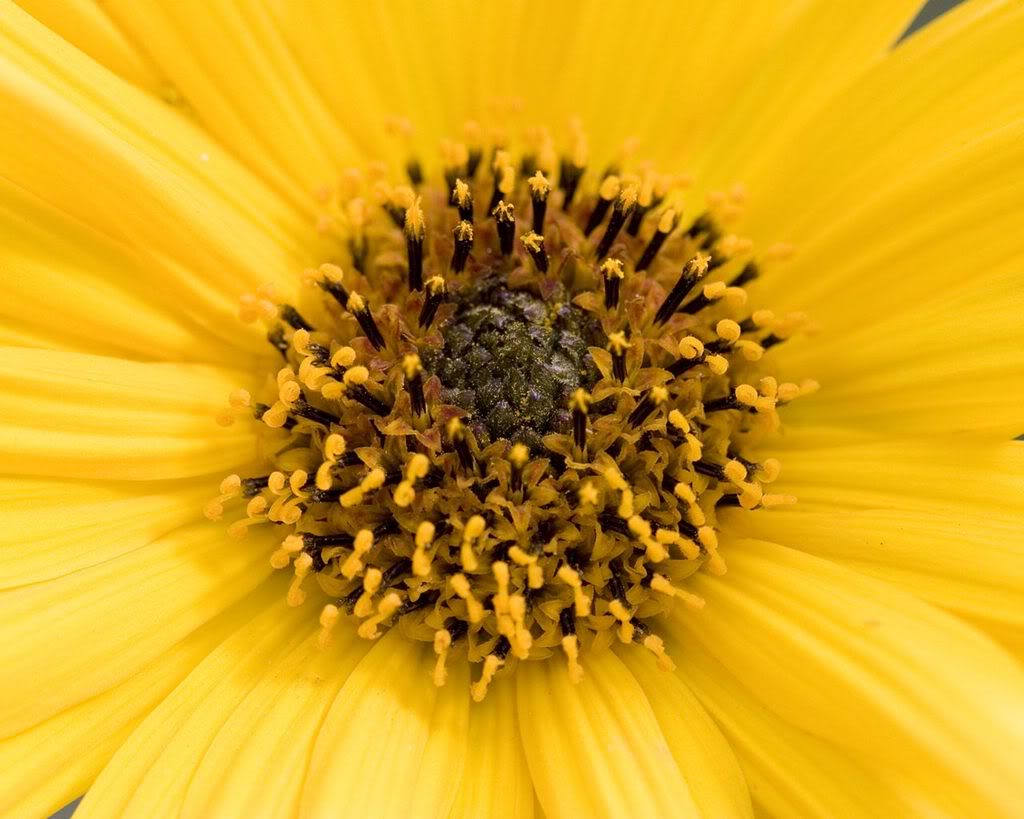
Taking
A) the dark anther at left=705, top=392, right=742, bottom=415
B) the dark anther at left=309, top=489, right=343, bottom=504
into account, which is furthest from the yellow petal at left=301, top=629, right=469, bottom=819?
the dark anther at left=705, top=392, right=742, bottom=415

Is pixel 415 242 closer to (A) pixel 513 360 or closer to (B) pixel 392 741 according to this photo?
(A) pixel 513 360

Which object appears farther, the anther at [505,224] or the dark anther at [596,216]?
the dark anther at [596,216]

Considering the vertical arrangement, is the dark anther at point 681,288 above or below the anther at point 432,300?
above

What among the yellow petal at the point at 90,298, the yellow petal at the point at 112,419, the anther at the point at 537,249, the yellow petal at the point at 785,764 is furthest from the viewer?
the anther at the point at 537,249

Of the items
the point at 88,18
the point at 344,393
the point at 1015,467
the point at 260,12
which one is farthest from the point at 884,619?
the point at 88,18

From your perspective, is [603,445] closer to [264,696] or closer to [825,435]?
[825,435]

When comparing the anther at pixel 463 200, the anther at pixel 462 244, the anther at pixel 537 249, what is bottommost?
the anther at pixel 462 244

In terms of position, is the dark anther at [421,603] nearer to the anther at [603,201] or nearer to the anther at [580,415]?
the anther at [580,415]

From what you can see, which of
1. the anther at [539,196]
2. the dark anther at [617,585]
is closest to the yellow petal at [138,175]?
the anther at [539,196]
